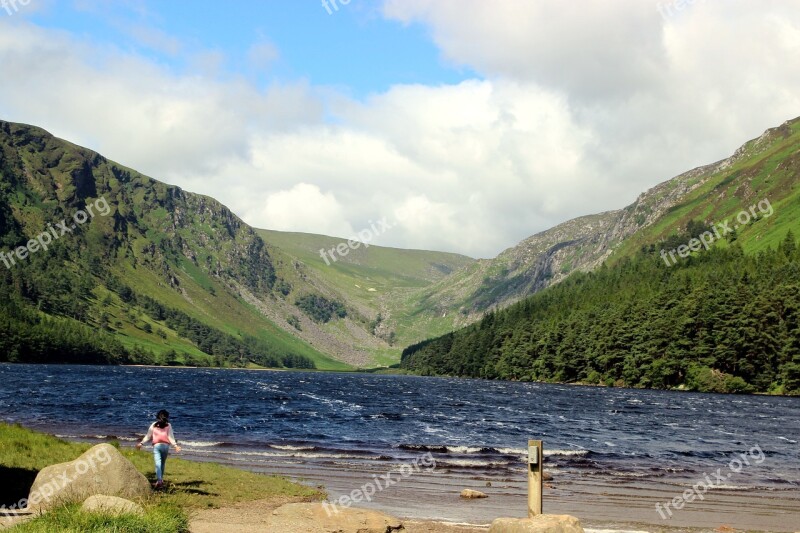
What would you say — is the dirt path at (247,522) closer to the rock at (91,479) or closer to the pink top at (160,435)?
the rock at (91,479)

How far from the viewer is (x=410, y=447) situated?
56062 millimetres

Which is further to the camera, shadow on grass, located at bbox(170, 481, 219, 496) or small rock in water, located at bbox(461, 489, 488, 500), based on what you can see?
small rock in water, located at bbox(461, 489, 488, 500)

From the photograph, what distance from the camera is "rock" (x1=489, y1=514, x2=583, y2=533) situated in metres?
21.3

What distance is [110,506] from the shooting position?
19078 mm

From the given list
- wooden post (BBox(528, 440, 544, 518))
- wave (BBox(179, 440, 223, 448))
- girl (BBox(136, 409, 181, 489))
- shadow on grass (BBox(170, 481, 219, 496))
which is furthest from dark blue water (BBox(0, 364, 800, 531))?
girl (BBox(136, 409, 181, 489))

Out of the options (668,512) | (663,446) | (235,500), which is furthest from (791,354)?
(235,500)

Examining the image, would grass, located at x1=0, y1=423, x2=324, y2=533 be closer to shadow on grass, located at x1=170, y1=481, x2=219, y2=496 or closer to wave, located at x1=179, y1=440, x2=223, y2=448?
shadow on grass, located at x1=170, y1=481, x2=219, y2=496

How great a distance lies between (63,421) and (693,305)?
152 m

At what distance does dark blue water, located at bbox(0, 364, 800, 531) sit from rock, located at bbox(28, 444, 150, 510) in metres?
12.1

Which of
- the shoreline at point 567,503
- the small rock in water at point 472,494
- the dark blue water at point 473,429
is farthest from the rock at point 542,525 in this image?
the dark blue water at point 473,429

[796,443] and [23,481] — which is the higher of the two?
[23,481]

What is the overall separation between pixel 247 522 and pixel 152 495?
3.93 metres

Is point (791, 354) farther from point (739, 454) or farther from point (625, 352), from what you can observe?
point (739, 454)

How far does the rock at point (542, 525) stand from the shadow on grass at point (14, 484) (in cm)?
1671
